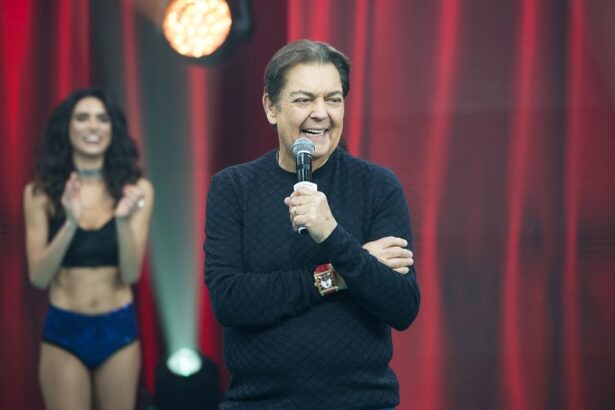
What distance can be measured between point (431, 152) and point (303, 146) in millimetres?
2072

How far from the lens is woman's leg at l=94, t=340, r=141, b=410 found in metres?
3.64

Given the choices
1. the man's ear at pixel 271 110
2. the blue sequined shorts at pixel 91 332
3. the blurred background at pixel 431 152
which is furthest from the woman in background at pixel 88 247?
the man's ear at pixel 271 110

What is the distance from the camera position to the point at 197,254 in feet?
12.8

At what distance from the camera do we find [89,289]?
368 centimetres

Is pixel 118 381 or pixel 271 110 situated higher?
pixel 271 110

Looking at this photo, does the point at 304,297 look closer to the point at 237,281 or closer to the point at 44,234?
the point at 237,281

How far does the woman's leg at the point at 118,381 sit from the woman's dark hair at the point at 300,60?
202cm

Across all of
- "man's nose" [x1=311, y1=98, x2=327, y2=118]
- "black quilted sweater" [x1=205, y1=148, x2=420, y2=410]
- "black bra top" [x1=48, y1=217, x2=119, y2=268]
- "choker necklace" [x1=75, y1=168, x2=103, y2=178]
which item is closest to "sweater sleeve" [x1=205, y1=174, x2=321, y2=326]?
"black quilted sweater" [x1=205, y1=148, x2=420, y2=410]

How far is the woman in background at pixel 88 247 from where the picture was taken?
3.65m

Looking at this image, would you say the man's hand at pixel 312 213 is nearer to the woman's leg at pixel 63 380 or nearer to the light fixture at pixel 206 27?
the woman's leg at pixel 63 380

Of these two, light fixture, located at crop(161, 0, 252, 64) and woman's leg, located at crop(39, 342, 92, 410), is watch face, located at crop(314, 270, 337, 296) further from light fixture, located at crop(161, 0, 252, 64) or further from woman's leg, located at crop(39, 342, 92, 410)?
light fixture, located at crop(161, 0, 252, 64)

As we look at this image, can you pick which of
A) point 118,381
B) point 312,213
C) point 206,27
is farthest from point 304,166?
point 206,27

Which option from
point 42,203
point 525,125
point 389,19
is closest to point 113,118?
point 42,203

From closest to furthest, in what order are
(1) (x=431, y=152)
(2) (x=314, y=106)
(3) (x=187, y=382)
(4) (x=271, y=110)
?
(2) (x=314, y=106) → (4) (x=271, y=110) → (3) (x=187, y=382) → (1) (x=431, y=152)
